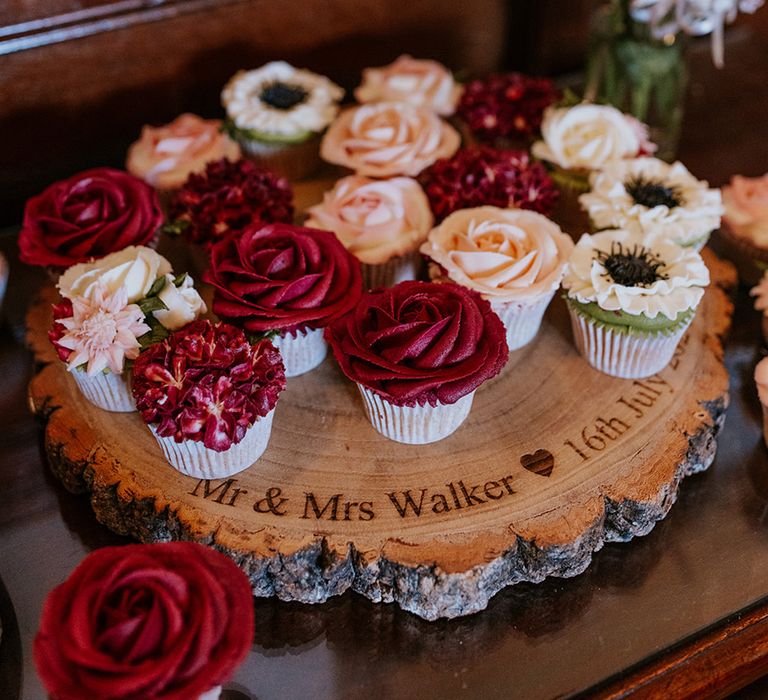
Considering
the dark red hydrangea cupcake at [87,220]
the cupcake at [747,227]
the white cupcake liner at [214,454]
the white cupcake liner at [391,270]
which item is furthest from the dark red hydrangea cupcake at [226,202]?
the cupcake at [747,227]

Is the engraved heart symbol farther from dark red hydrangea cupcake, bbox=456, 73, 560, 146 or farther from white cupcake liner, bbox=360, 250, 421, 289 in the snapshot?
dark red hydrangea cupcake, bbox=456, 73, 560, 146

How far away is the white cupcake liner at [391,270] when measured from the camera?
4.43ft

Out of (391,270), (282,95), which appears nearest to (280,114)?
(282,95)

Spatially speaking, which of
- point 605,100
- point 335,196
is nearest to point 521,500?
point 335,196

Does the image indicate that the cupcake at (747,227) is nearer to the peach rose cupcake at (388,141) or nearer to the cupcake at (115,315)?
the peach rose cupcake at (388,141)

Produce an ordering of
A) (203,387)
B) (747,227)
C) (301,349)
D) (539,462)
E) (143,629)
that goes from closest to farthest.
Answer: (143,629) < (203,387) < (539,462) < (301,349) < (747,227)

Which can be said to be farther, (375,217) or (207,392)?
(375,217)

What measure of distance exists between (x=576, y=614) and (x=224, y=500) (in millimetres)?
495

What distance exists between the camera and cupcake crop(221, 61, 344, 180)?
160 cm

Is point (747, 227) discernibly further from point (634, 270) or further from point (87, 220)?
point (87, 220)

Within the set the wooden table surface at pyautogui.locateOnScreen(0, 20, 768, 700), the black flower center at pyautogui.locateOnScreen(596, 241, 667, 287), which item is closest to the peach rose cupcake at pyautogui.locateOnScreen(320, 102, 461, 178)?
the black flower center at pyautogui.locateOnScreen(596, 241, 667, 287)

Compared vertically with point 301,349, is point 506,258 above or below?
above

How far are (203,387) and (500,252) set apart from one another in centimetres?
50

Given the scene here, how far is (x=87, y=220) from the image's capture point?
1.30 meters
